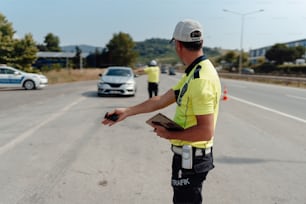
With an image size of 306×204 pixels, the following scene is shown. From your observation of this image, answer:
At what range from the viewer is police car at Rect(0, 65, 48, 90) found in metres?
20.1

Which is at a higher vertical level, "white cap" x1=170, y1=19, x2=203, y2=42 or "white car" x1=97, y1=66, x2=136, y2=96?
"white cap" x1=170, y1=19, x2=203, y2=42

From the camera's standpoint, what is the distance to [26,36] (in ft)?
121

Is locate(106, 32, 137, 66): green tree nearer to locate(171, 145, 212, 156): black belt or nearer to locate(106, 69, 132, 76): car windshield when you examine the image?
locate(106, 69, 132, 76): car windshield

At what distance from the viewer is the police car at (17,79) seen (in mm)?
20102

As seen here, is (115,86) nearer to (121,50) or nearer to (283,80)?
(283,80)

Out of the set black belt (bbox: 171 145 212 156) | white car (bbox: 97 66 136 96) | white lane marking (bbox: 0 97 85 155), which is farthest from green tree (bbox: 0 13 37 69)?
black belt (bbox: 171 145 212 156)

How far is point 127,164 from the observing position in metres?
4.88

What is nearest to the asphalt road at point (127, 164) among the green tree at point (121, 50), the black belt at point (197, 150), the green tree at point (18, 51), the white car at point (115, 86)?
the black belt at point (197, 150)

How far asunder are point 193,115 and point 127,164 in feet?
10.1

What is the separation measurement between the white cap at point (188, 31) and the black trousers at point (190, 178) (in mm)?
792

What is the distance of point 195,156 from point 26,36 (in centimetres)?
3871

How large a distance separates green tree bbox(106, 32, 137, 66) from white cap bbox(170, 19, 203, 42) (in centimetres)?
7934

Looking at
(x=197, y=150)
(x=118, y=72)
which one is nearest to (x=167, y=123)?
(x=197, y=150)

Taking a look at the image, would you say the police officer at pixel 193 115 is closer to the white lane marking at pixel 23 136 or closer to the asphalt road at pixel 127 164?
the asphalt road at pixel 127 164
